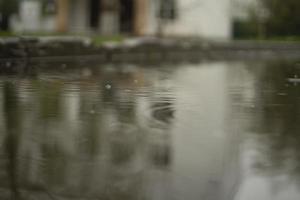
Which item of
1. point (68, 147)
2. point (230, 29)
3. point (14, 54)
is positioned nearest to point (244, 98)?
point (68, 147)

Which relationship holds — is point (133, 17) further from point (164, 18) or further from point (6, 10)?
point (6, 10)

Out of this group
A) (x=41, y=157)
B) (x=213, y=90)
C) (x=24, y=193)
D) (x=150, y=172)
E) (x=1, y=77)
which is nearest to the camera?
(x=24, y=193)

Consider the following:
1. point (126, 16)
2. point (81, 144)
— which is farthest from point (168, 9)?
point (81, 144)

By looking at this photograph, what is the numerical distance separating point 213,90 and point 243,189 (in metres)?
10.4

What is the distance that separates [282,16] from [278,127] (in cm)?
3882

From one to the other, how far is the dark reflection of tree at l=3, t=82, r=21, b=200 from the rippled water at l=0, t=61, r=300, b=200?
1 cm

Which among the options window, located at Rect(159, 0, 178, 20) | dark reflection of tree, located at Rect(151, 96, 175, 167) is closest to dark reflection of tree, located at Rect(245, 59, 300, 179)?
dark reflection of tree, located at Rect(151, 96, 175, 167)

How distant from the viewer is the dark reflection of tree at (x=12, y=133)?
707 centimetres

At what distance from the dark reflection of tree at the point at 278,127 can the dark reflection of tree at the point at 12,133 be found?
8.93 ft

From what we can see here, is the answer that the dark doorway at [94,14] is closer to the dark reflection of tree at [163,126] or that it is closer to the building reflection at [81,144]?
the building reflection at [81,144]

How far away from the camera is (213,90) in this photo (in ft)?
56.3

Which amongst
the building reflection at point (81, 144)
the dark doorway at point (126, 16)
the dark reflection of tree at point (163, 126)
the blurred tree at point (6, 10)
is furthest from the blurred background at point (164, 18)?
the dark reflection of tree at point (163, 126)

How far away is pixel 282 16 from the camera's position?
48281 millimetres

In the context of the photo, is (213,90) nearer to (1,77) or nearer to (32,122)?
(1,77)
